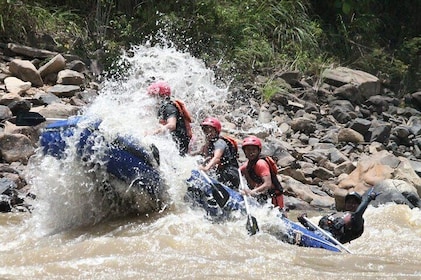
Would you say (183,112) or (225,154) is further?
(183,112)

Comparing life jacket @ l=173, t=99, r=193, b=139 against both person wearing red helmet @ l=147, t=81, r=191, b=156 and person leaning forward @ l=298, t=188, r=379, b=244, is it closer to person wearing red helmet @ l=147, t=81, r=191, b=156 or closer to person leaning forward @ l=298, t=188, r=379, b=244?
person wearing red helmet @ l=147, t=81, r=191, b=156

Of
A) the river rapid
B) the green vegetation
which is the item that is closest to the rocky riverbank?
the green vegetation

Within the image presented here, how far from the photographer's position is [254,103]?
12.7 m

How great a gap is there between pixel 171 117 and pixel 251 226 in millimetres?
1614

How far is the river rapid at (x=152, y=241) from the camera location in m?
4.79

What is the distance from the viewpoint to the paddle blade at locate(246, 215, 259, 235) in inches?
245

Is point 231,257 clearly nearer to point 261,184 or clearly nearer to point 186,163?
point 186,163

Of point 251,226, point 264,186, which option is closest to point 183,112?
point 264,186

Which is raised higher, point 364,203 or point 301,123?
point 364,203

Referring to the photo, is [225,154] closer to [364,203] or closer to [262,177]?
[262,177]

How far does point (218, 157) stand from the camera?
7.15 meters

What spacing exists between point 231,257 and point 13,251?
1.75m

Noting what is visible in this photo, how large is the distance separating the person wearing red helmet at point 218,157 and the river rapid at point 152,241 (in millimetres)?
368

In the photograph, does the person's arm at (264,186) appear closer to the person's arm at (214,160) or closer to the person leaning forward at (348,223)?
the person's arm at (214,160)
